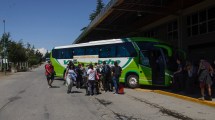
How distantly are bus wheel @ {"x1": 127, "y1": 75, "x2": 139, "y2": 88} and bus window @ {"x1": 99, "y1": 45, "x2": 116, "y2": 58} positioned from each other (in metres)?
2.33

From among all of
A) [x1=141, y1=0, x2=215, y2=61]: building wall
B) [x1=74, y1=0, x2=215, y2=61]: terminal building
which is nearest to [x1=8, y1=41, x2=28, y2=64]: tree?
[x1=74, y1=0, x2=215, y2=61]: terminal building

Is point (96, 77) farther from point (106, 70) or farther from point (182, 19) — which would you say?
point (182, 19)

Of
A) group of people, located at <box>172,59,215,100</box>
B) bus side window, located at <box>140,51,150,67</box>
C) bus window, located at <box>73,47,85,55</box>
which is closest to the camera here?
group of people, located at <box>172,59,215,100</box>

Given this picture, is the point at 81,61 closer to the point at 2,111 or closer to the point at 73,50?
the point at 73,50

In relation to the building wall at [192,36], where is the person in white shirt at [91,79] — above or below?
below

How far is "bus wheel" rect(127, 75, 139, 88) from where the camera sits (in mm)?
23130

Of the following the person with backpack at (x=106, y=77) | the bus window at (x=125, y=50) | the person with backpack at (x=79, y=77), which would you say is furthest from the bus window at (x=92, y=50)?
the person with backpack at (x=106, y=77)

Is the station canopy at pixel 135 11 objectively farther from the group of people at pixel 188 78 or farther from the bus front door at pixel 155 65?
the group of people at pixel 188 78

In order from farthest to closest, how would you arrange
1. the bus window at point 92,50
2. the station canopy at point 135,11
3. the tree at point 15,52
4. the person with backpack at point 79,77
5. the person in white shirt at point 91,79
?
1. the tree at point 15,52
2. the bus window at point 92,50
3. the station canopy at point 135,11
4. the person with backpack at point 79,77
5. the person in white shirt at point 91,79

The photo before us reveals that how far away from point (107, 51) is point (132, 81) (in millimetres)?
3427

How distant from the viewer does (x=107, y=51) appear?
25.6m

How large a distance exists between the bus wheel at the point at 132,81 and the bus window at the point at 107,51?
233cm

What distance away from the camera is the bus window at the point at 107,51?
2506 cm

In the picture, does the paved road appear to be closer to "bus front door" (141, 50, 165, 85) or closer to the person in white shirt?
the person in white shirt
